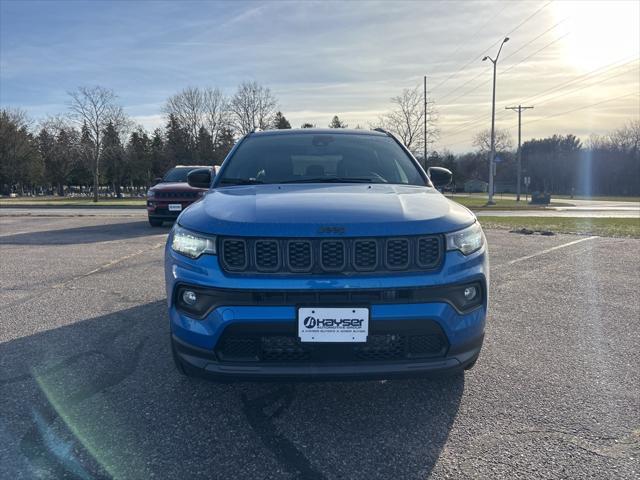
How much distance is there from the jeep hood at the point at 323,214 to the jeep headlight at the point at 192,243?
39mm

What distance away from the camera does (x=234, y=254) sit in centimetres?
230

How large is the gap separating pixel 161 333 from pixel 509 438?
290 cm

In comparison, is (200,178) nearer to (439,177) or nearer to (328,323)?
(439,177)

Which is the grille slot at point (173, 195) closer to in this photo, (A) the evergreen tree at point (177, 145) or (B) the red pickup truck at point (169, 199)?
(B) the red pickup truck at point (169, 199)

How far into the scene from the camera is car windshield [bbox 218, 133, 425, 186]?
3578 mm

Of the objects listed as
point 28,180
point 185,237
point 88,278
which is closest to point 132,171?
point 28,180

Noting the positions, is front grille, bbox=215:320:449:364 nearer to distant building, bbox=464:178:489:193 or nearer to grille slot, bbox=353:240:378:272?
grille slot, bbox=353:240:378:272

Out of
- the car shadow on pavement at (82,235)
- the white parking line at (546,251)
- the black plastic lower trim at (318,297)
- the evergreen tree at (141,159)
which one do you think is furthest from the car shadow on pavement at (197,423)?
the evergreen tree at (141,159)

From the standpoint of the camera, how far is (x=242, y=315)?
220 cm

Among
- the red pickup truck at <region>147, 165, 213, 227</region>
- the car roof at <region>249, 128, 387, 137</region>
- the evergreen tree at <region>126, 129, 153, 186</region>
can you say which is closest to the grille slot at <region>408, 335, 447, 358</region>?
the car roof at <region>249, 128, 387, 137</region>

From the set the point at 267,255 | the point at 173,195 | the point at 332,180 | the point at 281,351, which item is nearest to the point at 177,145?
the point at 173,195

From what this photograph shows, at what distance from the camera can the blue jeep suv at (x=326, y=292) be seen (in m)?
2.21

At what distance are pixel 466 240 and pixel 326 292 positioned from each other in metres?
0.83

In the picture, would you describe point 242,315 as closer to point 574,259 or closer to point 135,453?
point 135,453
